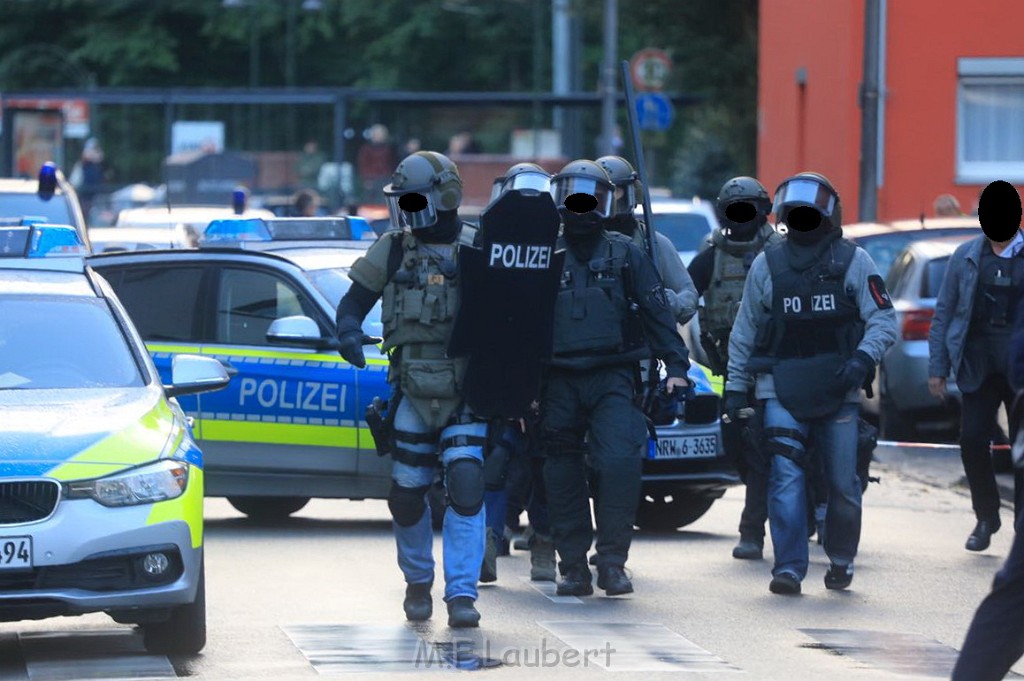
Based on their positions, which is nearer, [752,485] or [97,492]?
[97,492]

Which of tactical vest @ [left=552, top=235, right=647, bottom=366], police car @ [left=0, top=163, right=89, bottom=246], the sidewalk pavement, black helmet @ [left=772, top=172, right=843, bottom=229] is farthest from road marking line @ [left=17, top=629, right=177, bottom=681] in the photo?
the sidewalk pavement

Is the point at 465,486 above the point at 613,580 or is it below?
above

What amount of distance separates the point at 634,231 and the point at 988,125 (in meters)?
15.8

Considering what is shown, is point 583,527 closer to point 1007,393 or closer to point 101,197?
point 1007,393

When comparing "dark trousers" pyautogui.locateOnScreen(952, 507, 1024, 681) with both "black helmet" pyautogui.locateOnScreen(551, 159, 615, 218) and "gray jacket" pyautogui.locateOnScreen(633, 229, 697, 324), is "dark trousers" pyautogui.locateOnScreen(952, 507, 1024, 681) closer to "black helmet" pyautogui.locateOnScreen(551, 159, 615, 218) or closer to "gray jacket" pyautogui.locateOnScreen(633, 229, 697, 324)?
"black helmet" pyautogui.locateOnScreen(551, 159, 615, 218)

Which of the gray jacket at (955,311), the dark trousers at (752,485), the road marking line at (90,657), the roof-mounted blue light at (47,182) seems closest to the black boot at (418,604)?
the road marking line at (90,657)

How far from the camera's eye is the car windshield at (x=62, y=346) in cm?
831

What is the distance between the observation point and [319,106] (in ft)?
145

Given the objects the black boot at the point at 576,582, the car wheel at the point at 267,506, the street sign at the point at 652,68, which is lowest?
the car wheel at the point at 267,506

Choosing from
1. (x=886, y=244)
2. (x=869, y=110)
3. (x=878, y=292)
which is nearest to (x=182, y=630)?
(x=878, y=292)

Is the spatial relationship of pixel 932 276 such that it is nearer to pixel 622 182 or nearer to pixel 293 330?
pixel 622 182

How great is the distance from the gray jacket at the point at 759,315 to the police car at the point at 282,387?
4.29 ft

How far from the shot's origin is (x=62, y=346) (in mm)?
8484

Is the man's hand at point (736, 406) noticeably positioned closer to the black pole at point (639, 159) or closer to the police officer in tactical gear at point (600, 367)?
the police officer in tactical gear at point (600, 367)
